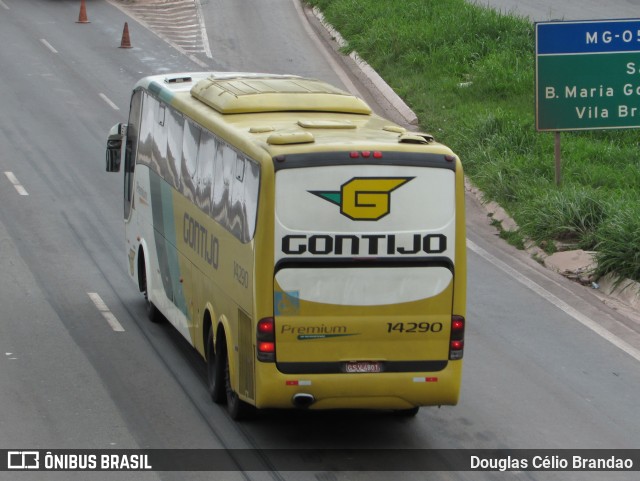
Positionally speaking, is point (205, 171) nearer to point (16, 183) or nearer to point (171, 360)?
point (171, 360)

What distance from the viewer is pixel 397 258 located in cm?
1164

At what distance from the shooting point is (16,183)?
78.2 ft

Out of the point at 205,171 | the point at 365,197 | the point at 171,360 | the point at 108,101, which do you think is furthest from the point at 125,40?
the point at 365,197

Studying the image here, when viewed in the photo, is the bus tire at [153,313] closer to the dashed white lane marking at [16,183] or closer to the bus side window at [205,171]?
the bus side window at [205,171]

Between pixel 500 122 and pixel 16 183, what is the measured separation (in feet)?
30.2

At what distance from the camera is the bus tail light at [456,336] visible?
11828 mm

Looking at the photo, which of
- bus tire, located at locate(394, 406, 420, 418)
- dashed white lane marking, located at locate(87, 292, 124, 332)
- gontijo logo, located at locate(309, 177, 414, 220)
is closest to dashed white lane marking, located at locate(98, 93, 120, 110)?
dashed white lane marking, located at locate(87, 292, 124, 332)

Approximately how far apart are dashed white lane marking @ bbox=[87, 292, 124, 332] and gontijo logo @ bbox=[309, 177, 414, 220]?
5.56 metres

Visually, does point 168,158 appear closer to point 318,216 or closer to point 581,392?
point 318,216

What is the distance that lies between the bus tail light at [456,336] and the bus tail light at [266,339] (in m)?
1.62

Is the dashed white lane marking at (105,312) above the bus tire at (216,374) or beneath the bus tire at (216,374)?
beneath

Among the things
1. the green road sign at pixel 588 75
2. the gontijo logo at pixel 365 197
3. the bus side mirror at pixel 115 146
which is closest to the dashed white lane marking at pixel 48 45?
the green road sign at pixel 588 75

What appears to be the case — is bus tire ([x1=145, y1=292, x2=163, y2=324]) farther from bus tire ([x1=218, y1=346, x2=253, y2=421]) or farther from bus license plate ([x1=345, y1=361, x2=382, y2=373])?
bus license plate ([x1=345, y1=361, x2=382, y2=373])

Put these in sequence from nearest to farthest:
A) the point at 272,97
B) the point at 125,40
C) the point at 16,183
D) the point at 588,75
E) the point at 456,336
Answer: the point at 456,336 < the point at 272,97 < the point at 588,75 < the point at 16,183 < the point at 125,40
